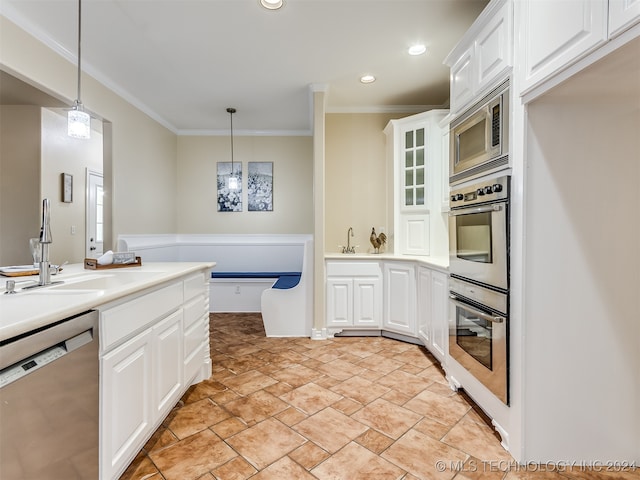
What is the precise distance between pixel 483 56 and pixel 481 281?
53.4 inches

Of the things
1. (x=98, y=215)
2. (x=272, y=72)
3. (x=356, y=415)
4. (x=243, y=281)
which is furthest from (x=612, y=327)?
(x=98, y=215)

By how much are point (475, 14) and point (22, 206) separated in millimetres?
4994

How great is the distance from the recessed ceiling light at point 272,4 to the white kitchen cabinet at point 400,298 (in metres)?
2.48

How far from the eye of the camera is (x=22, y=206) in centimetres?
389

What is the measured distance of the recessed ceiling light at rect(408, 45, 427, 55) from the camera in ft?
9.50

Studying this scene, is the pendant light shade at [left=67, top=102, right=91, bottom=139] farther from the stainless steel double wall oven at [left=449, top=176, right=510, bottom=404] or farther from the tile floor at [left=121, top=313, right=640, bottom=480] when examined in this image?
the stainless steel double wall oven at [left=449, top=176, right=510, bottom=404]

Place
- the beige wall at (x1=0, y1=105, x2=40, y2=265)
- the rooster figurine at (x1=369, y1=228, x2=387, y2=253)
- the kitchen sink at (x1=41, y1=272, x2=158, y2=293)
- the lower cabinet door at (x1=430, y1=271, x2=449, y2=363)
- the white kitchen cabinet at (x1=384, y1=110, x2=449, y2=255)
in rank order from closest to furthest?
Answer: the kitchen sink at (x1=41, y1=272, x2=158, y2=293) → the lower cabinet door at (x1=430, y1=271, x2=449, y2=363) → the white kitchen cabinet at (x1=384, y1=110, x2=449, y2=255) → the beige wall at (x1=0, y1=105, x2=40, y2=265) → the rooster figurine at (x1=369, y1=228, x2=387, y2=253)

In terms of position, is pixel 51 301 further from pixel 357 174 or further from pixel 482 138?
pixel 357 174

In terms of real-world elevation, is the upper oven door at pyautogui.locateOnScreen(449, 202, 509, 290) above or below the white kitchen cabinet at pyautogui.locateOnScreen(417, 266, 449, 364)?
above

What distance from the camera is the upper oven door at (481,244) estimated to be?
178 cm

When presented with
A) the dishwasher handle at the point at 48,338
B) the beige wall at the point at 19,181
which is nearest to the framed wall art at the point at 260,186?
the beige wall at the point at 19,181

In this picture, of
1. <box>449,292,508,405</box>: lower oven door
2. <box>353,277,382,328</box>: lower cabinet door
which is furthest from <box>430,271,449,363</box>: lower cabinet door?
<box>353,277,382,328</box>: lower cabinet door

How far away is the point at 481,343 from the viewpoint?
2.01 m

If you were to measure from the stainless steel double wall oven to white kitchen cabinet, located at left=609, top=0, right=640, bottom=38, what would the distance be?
74 centimetres
